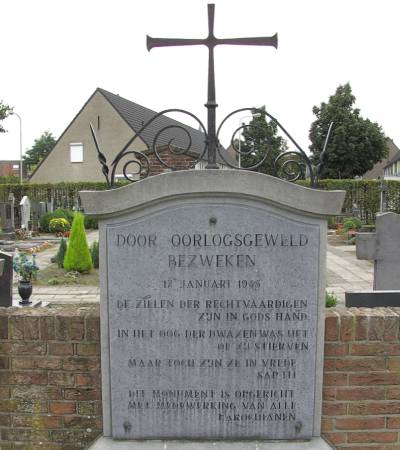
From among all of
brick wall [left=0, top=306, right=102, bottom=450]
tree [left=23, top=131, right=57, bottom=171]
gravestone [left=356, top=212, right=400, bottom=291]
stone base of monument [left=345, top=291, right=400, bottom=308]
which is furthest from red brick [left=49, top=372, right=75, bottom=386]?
tree [left=23, top=131, right=57, bottom=171]

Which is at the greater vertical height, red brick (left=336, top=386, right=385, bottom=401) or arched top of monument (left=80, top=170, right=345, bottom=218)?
arched top of monument (left=80, top=170, right=345, bottom=218)

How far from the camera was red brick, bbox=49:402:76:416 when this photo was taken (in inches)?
106

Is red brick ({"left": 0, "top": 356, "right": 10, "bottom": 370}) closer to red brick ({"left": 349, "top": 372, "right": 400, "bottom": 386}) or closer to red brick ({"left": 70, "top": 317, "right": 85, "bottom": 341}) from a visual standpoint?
red brick ({"left": 70, "top": 317, "right": 85, "bottom": 341})

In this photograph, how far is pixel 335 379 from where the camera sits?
2641mm

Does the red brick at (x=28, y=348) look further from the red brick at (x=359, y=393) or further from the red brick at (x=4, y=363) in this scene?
the red brick at (x=359, y=393)

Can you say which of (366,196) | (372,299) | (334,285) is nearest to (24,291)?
(372,299)

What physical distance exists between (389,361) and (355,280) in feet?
22.9

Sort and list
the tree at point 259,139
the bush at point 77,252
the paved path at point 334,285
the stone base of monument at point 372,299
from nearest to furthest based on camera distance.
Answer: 1. the tree at point 259,139
2. the stone base of monument at point 372,299
3. the paved path at point 334,285
4. the bush at point 77,252

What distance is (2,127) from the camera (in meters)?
22.9

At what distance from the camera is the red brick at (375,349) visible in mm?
2629

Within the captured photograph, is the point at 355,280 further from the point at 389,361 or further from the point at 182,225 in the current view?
the point at 182,225

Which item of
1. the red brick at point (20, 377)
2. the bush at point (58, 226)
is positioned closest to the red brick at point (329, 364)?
the red brick at point (20, 377)

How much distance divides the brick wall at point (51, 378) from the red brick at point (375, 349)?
1.52 metres

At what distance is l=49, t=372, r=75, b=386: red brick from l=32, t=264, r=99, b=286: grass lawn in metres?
6.67
